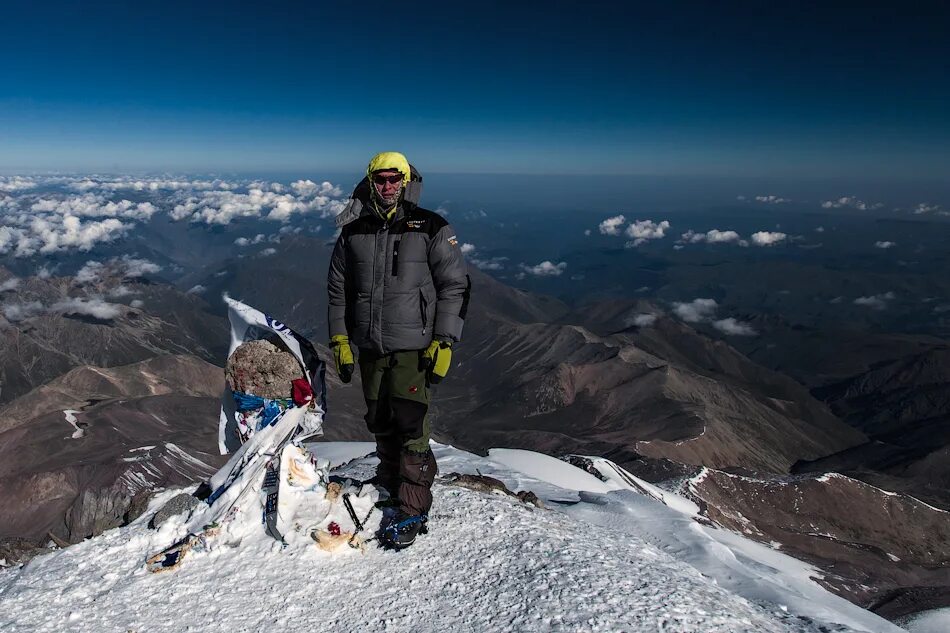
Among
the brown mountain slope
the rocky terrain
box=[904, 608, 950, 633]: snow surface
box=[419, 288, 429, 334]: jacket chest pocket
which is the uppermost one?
box=[419, 288, 429, 334]: jacket chest pocket

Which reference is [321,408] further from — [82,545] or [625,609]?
[625,609]

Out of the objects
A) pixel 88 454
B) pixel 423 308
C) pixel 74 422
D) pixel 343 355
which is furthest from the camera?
pixel 74 422

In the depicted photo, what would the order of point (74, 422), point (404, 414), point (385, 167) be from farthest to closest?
1. point (74, 422)
2. point (404, 414)
3. point (385, 167)

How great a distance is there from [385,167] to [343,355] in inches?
124

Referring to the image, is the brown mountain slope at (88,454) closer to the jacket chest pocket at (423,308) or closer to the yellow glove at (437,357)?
the yellow glove at (437,357)

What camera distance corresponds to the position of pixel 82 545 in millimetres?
9938

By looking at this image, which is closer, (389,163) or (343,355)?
(389,163)

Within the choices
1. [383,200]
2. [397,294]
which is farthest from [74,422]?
[383,200]

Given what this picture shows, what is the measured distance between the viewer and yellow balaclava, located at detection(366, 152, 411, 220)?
27.1 ft

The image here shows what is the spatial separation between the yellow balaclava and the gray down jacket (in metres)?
0.17

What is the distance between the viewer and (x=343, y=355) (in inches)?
346

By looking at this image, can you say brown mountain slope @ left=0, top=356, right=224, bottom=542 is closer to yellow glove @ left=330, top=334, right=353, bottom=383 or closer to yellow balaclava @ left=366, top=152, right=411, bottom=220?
yellow glove @ left=330, top=334, right=353, bottom=383

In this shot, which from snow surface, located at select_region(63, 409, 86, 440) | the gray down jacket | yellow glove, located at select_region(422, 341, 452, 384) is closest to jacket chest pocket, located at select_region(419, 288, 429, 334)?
the gray down jacket

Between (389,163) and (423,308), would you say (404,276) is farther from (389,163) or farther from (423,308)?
(389,163)
